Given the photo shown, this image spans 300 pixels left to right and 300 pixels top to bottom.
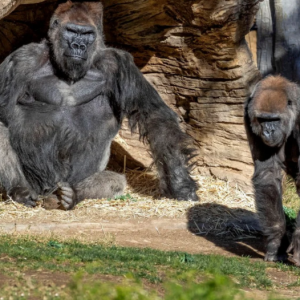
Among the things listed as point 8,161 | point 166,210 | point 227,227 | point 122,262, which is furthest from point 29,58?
point 122,262

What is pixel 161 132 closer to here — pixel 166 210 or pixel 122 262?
pixel 166 210

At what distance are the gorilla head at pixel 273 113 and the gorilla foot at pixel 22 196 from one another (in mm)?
2609

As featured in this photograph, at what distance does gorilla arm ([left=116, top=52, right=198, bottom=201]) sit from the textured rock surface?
40 centimetres

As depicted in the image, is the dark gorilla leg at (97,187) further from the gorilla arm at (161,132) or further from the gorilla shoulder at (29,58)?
the gorilla shoulder at (29,58)

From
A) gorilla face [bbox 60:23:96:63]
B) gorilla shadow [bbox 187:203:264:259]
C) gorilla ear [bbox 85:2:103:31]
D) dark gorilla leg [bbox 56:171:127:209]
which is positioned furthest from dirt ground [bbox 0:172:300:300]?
gorilla ear [bbox 85:2:103:31]

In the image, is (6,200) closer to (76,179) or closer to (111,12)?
(76,179)

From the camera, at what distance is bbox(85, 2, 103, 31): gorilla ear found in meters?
7.20

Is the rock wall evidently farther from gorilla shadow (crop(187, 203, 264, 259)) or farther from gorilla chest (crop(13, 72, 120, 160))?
gorilla shadow (crop(187, 203, 264, 259))

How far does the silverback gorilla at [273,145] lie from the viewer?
496 centimetres

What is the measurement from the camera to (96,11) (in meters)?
7.23

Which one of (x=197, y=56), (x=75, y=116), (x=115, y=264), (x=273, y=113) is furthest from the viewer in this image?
(x=197, y=56)

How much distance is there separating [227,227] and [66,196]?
1546 mm

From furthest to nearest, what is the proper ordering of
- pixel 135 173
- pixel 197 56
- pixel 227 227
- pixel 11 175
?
pixel 135 173 < pixel 197 56 < pixel 11 175 < pixel 227 227

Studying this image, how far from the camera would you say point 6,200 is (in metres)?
6.75
